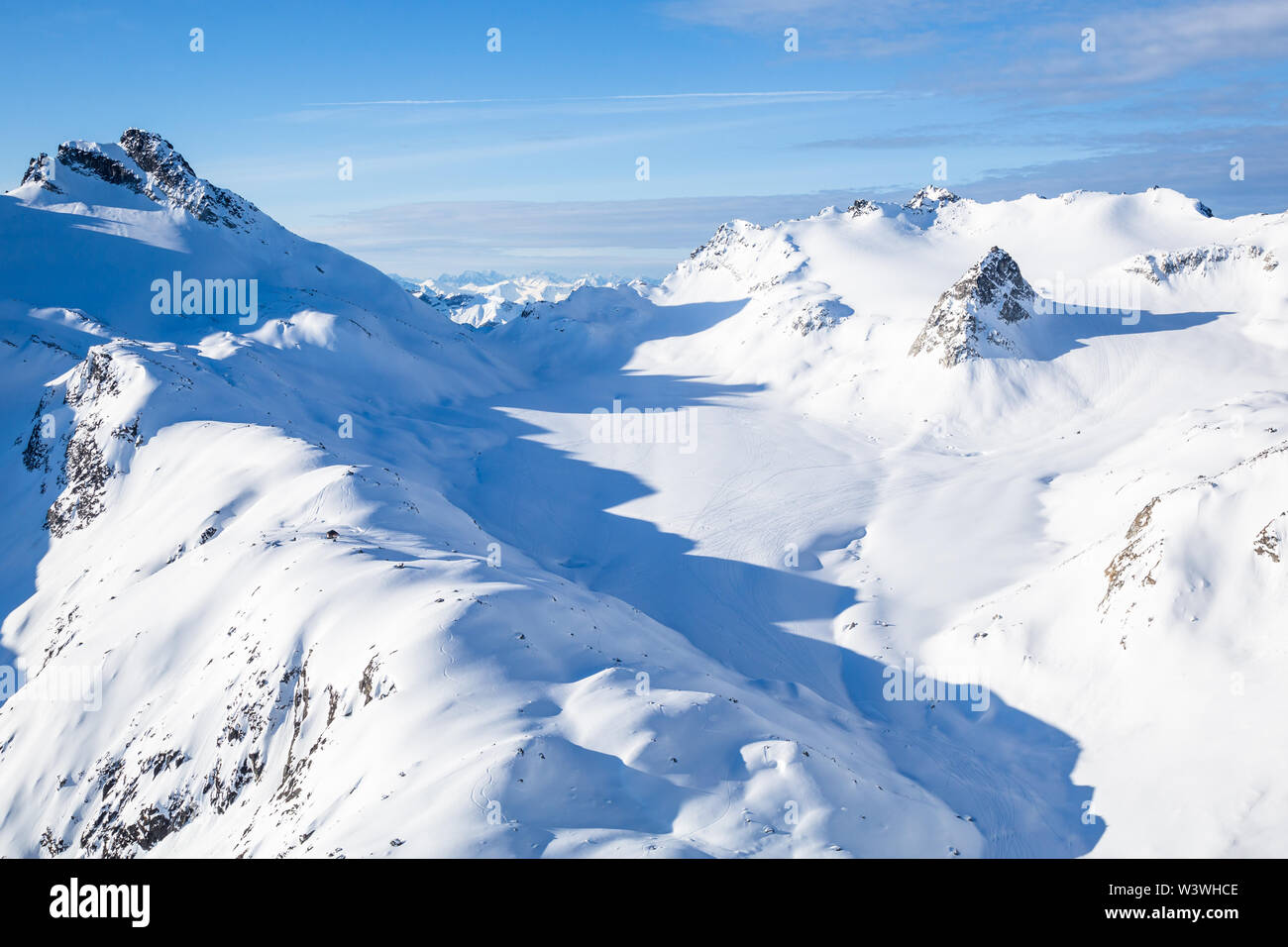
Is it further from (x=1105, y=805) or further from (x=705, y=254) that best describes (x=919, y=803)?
(x=705, y=254)

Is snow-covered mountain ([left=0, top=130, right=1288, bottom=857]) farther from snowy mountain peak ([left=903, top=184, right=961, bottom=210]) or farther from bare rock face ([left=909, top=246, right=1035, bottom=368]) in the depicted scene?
snowy mountain peak ([left=903, top=184, right=961, bottom=210])

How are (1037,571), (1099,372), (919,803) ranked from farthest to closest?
(1099,372)
(1037,571)
(919,803)

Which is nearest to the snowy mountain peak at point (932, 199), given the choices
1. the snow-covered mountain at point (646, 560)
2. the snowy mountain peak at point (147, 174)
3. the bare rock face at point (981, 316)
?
the snow-covered mountain at point (646, 560)

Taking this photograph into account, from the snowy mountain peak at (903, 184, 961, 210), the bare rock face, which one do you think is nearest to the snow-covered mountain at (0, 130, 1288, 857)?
the bare rock face

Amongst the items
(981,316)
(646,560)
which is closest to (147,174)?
(646,560)

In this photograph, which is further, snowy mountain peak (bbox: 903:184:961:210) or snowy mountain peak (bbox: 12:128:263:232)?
snowy mountain peak (bbox: 903:184:961:210)

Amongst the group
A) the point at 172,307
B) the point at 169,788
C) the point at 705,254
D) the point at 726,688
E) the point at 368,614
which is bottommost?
the point at 169,788

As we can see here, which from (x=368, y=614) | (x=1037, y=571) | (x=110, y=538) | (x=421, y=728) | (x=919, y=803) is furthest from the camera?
(x=110, y=538)

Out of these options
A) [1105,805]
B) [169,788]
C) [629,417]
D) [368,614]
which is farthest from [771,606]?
[629,417]
